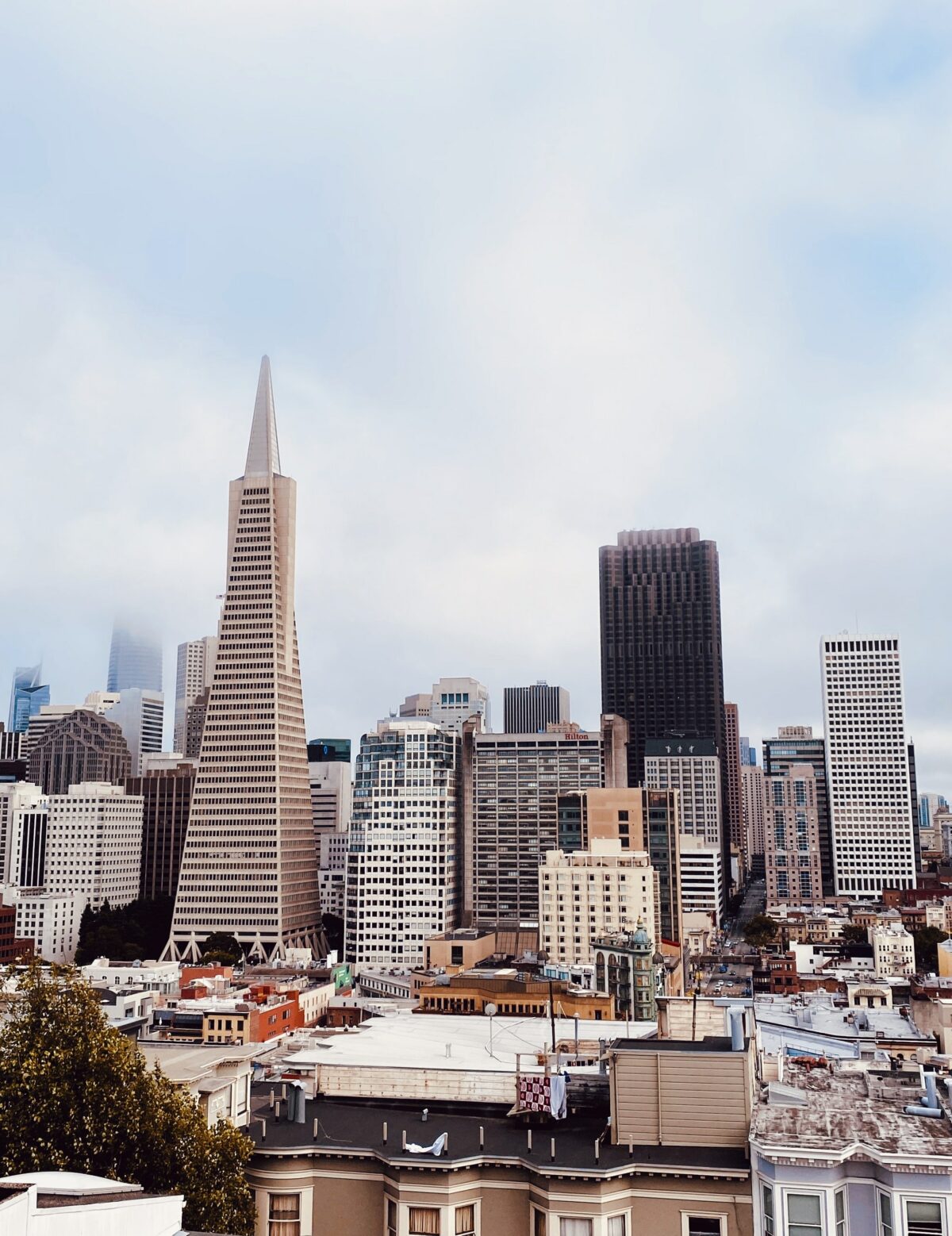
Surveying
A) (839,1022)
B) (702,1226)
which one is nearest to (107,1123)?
(702,1226)

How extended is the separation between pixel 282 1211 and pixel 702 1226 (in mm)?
9491

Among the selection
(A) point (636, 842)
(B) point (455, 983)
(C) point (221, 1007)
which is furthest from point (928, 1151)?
(A) point (636, 842)

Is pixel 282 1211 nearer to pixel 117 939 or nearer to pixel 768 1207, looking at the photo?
pixel 768 1207

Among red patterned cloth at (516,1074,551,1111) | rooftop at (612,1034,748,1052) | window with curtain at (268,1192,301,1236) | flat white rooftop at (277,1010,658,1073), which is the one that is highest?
rooftop at (612,1034,748,1052)

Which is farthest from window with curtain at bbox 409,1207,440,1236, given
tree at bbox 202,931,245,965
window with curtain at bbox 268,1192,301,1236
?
tree at bbox 202,931,245,965

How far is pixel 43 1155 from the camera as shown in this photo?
26.6 m

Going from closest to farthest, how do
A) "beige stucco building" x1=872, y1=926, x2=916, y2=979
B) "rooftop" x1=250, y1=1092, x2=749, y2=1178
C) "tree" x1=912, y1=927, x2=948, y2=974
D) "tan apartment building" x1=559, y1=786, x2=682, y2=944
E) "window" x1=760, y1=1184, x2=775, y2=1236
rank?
"window" x1=760, y1=1184, x2=775, y2=1236 < "rooftop" x1=250, y1=1092, x2=749, y2=1178 < "beige stucco building" x1=872, y1=926, x2=916, y2=979 < "tree" x1=912, y1=927, x2=948, y2=974 < "tan apartment building" x1=559, y1=786, x2=682, y2=944

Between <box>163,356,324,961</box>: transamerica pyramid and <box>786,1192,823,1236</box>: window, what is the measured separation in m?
171

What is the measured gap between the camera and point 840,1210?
22.2 m

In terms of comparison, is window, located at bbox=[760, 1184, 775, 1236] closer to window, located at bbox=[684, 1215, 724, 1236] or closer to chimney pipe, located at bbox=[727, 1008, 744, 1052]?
window, located at bbox=[684, 1215, 724, 1236]

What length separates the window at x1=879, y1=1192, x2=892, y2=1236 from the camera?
21781 millimetres

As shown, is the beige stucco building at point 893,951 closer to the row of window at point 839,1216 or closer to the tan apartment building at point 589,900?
the tan apartment building at point 589,900

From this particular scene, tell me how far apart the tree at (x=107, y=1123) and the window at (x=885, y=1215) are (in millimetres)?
13507

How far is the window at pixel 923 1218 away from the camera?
2148 centimetres
